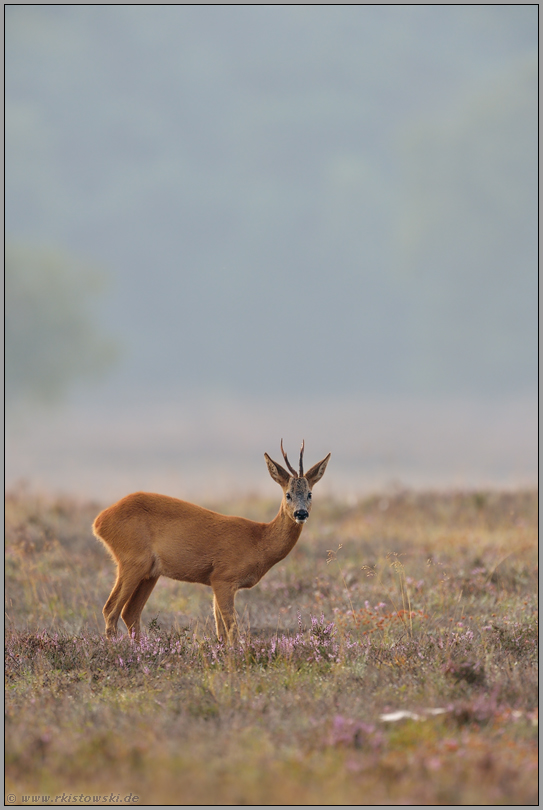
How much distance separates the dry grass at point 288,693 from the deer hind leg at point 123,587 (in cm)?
23

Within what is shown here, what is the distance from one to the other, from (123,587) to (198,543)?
3.09 ft

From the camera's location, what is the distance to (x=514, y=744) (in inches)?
218

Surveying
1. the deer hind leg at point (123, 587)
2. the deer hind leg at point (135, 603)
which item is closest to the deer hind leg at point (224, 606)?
the deer hind leg at point (123, 587)

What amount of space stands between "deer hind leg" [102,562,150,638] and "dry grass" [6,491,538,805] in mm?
232

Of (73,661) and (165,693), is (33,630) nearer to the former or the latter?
(73,661)

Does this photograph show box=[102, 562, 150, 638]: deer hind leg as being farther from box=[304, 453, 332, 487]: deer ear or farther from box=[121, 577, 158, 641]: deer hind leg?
box=[304, 453, 332, 487]: deer ear

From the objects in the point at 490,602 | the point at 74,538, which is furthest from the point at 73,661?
the point at 74,538

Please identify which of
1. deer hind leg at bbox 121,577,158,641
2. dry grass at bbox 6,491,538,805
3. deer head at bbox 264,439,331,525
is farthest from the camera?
deer hind leg at bbox 121,577,158,641

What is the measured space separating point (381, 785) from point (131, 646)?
12.6 ft

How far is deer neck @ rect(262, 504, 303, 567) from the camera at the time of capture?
8.52 metres

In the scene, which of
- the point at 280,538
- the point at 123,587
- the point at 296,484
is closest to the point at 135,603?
the point at 123,587

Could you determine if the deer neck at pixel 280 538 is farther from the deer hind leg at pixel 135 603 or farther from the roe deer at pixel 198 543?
the deer hind leg at pixel 135 603

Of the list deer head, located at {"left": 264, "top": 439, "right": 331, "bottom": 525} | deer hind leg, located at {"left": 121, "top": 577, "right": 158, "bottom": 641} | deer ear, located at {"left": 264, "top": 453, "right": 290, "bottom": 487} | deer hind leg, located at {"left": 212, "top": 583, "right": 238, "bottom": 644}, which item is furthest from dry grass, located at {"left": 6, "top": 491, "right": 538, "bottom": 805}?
deer ear, located at {"left": 264, "top": 453, "right": 290, "bottom": 487}

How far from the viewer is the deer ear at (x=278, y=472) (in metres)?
8.38
